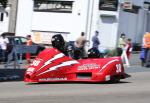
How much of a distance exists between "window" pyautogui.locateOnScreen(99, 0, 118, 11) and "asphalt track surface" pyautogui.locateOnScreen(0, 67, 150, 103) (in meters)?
21.7

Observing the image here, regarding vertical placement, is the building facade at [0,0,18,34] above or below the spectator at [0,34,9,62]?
above

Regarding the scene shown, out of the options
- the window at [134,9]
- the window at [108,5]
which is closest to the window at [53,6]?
the window at [108,5]

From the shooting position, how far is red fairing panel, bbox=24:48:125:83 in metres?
17.2

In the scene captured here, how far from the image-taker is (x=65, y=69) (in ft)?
57.4

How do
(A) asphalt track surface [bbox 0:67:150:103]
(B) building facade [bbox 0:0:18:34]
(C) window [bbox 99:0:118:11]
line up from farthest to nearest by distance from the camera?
(B) building facade [bbox 0:0:18:34] < (C) window [bbox 99:0:118:11] < (A) asphalt track surface [bbox 0:67:150:103]

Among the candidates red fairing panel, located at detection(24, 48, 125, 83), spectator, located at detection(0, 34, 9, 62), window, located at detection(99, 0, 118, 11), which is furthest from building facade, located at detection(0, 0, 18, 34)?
red fairing panel, located at detection(24, 48, 125, 83)

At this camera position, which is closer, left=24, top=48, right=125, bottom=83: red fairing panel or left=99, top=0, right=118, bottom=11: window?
left=24, top=48, right=125, bottom=83: red fairing panel

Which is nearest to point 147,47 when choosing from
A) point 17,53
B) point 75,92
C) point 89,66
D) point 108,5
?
point 17,53

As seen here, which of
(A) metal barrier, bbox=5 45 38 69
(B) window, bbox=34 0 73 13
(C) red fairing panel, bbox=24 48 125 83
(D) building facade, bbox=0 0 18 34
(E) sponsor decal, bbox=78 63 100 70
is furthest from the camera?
(D) building facade, bbox=0 0 18 34

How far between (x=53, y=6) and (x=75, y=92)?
1038 inches

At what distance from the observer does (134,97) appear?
14344mm

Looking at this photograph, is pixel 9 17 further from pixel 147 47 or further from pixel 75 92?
pixel 75 92

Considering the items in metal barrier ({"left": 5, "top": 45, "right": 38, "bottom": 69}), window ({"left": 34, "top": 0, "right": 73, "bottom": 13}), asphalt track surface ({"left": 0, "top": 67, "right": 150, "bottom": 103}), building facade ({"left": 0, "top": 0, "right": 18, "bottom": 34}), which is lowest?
asphalt track surface ({"left": 0, "top": 67, "right": 150, "bottom": 103})

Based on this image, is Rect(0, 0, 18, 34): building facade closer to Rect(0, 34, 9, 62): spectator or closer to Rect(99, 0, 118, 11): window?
Rect(99, 0, 118, 11): window
